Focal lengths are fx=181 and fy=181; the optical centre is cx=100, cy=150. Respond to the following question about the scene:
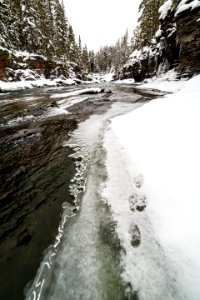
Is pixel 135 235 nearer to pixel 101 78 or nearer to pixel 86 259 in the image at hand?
pixel 86 259

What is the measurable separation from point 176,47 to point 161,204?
2244cm

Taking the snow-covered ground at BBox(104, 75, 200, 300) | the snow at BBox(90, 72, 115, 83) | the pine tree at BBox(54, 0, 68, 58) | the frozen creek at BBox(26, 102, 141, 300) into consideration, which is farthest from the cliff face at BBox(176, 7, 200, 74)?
the snow at BBox(90, 72, 115, 83)

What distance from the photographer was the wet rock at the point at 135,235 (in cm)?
217

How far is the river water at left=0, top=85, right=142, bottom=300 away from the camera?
1865 mm

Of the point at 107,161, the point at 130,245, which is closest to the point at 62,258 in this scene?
the point at 130,245

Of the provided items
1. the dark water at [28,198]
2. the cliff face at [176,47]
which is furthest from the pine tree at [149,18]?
the dark water at [28,198]

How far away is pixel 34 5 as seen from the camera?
37.1 meters

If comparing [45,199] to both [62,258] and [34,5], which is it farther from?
[34,5]

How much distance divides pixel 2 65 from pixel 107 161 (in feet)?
96.6

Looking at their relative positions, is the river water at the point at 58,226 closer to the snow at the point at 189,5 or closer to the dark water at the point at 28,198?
the dark water at the point at 28,198

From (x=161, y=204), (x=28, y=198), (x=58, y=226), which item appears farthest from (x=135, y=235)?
→ (x=28, y=198)

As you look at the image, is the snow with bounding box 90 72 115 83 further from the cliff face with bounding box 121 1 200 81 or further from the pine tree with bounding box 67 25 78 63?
the cliff face with bounding box 121 1 200 81

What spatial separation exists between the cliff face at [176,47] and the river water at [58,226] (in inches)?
565

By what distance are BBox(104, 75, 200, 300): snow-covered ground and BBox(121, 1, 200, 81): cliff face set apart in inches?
523
